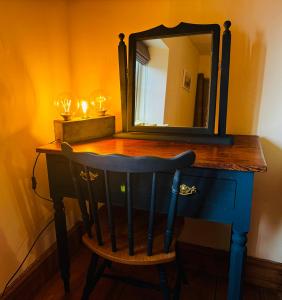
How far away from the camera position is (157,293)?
1260 millimetres

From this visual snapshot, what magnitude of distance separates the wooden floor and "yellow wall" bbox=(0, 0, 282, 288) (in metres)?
0.19

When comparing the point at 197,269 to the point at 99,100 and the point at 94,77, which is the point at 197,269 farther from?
the point at 94,77

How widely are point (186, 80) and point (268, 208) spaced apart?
804 mm

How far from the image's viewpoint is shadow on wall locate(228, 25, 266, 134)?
45.0 inches

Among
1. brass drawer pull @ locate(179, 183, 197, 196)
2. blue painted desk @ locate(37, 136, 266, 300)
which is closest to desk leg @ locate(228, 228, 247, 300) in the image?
blue painted desk @ locate(37, 136, 266, 300)

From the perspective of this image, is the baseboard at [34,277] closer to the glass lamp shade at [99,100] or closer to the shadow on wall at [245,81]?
the glass lamp shade at [99,100]

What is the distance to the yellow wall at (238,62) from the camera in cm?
113

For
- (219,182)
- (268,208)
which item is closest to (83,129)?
(219,182)

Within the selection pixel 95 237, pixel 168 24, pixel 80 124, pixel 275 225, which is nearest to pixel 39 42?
pixel 80 124

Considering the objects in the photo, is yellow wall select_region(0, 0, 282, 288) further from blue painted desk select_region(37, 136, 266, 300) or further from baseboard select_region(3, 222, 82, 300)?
blue painted desk select_region(37, 136, 266, 300)

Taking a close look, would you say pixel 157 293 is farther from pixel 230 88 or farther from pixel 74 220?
pixel 230 88

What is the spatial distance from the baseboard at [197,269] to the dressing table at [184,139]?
7.2 inches

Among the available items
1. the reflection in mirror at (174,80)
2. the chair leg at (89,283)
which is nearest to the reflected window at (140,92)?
the reflection in mirror at (174,80)

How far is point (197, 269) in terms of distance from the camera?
4.67ft
